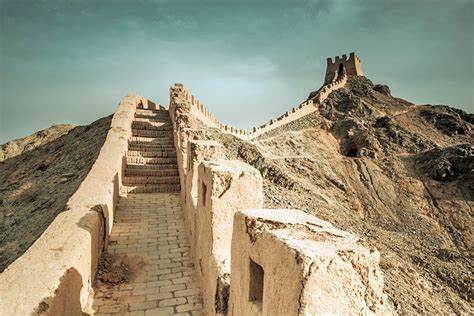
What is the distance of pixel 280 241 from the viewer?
147cm

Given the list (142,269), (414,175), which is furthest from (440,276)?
(142,269)

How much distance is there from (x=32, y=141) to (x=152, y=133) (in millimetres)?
12493

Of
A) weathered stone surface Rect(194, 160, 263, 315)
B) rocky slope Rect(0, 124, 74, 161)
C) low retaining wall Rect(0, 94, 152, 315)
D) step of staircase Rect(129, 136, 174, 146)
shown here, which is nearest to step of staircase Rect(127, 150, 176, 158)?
step of staircase Rect(129, 136, 174, 146)

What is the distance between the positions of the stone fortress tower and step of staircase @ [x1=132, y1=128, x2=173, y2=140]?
34.9 m

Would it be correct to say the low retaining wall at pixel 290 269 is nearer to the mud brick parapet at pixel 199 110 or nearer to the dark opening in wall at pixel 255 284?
the dark opening in wall at pixel 255 284

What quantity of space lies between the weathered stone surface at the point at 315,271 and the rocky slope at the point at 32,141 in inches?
779

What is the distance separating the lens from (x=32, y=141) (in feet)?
63.0

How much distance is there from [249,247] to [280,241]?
18.5 inches

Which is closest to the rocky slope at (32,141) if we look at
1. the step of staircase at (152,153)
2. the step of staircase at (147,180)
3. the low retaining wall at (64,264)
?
the step of staircase at (152,153)

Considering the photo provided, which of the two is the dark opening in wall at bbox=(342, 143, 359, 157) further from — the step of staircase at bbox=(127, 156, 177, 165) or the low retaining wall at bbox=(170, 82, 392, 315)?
the low retaining wall at bbox=(170, 82, 392, 315)

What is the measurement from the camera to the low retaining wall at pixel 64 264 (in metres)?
2.48

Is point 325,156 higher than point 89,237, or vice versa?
point 325,156

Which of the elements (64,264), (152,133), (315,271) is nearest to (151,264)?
(64,264)

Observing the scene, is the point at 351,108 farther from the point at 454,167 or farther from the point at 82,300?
the point at 82,300
